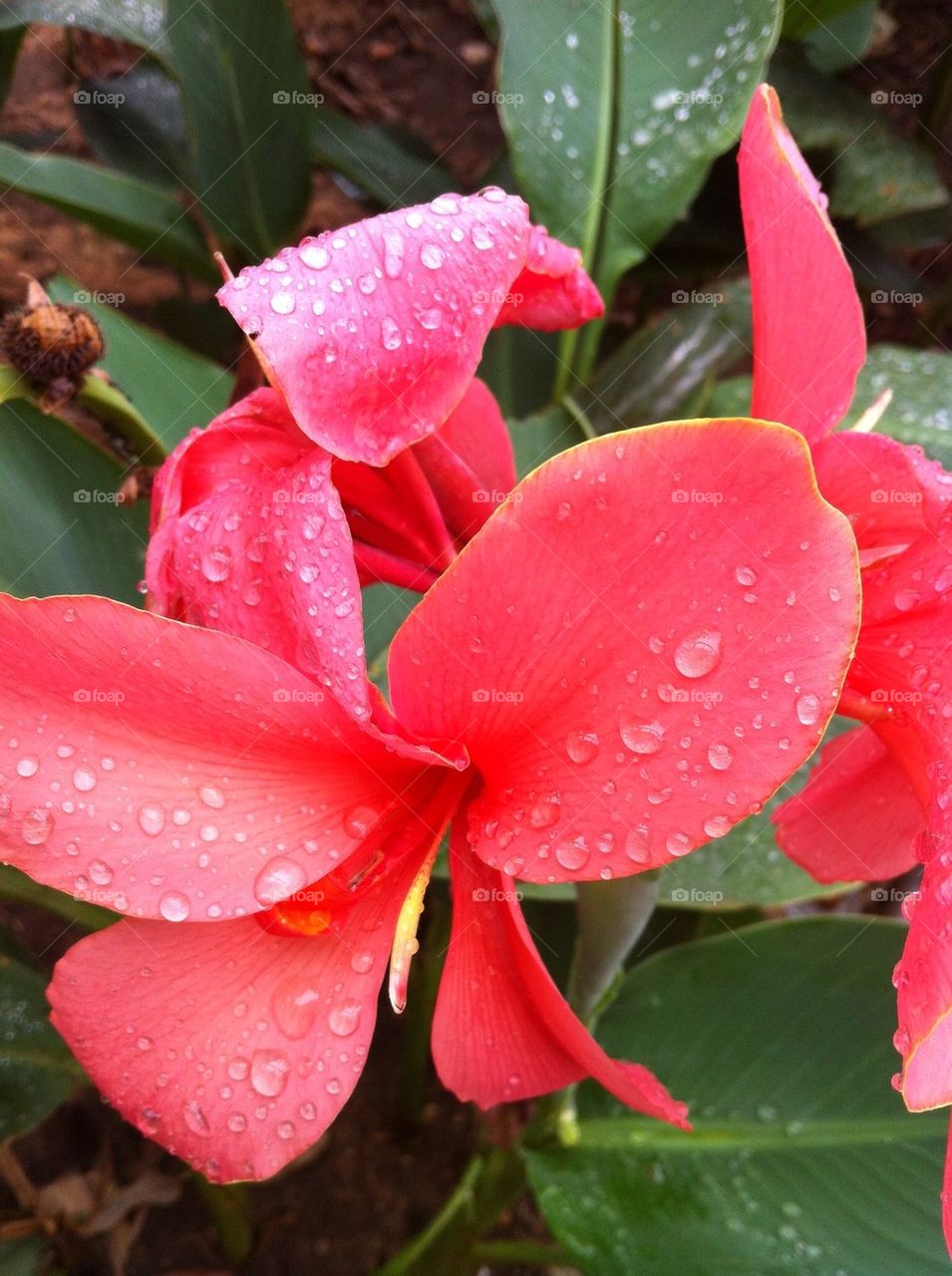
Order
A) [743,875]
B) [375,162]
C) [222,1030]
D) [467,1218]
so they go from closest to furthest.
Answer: [222,1030]
[743,875]
[467,1218]
[375,162]

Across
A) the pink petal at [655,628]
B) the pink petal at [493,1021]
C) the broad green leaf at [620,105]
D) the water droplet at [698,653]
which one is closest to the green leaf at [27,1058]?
the pink petal at [493,1021]

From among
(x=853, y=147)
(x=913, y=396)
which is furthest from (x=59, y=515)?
(x=853, y=147)

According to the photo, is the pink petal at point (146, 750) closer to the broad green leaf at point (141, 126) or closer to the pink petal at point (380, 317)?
the pink petal at point (380, 317)

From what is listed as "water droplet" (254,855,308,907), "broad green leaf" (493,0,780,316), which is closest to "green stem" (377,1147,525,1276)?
"water droplet" (254,855,308,907)

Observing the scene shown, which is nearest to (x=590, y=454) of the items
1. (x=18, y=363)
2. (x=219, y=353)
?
(x=18, y=363)

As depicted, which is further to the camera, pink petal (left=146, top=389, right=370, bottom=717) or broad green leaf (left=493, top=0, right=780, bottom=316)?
broad green leaf (left=493, top=0, right=780, bottom=316)

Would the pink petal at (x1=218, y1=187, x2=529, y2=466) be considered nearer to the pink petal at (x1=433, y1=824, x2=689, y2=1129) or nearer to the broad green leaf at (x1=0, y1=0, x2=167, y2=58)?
the pink petal at (x1=433, y1=824, x2=689, y2=1129)

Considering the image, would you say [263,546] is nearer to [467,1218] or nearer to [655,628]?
[655,628]
